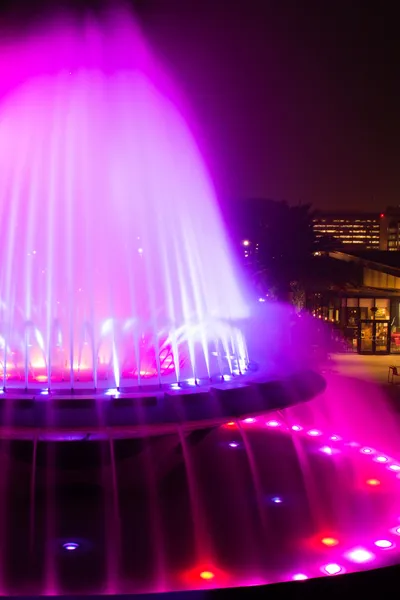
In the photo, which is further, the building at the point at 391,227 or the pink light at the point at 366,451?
the building at the point at 391,227

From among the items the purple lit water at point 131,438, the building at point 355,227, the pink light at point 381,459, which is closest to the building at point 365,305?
the purple lit water at point 131,438

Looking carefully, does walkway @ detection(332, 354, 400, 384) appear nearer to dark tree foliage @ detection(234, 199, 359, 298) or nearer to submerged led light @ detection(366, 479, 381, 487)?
dark tree foliage @ detection(234, 199, 359, 298)

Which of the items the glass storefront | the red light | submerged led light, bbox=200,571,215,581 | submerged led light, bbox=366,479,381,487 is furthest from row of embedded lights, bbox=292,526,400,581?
the glass storefront

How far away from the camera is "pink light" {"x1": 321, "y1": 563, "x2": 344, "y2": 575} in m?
6.17

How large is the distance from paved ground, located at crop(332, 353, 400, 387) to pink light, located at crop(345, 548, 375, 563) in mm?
14848

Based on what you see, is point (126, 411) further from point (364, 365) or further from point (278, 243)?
point (278, 243)

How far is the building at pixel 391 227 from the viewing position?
490 ft

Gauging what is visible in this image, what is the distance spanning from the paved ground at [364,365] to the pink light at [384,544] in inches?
571

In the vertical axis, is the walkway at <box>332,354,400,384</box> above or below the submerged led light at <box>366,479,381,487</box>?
below

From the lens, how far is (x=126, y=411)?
6867 mm

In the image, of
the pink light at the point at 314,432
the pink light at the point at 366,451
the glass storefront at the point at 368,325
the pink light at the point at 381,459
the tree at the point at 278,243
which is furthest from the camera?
the tree at the point at 278,243

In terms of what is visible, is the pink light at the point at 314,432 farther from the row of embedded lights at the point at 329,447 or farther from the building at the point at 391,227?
the building at the point at 391,227

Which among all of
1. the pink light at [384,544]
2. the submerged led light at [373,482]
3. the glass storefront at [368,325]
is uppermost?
the glass storefront at [368,325]

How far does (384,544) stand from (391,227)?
157 m
